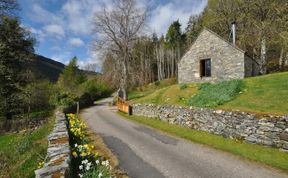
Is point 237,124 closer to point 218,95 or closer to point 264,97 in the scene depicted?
point 264,97

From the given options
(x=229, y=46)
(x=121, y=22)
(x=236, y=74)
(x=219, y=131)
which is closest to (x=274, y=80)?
(x=236, y=74)

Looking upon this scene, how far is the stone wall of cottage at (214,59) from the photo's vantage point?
1714 centimetres

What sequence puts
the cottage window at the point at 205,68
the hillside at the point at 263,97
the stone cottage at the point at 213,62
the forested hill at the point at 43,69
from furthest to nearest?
the forested hill at the point at 43,69 < the cottage window at the point at 205,68 < the stone cottage at the point at 213,62 < the hillside at the point at 263,97

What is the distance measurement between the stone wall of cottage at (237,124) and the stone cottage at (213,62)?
22.5ft

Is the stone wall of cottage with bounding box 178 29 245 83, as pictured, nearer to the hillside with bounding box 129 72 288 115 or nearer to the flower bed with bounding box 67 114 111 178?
the hillside with bounding box 129 72 288 115

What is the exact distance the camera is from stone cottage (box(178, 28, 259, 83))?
17133 mm

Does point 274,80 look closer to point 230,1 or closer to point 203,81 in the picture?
point 203,81

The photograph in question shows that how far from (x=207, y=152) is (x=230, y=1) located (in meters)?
29.0

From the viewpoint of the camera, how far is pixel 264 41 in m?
24.6

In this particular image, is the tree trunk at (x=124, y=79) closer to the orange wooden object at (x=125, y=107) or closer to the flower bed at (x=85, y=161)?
the orange wooden object at (x=125, y=107)

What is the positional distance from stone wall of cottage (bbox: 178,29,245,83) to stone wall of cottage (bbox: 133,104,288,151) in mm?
6811

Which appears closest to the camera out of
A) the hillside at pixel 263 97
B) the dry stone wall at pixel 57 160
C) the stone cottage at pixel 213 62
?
the dry stone wall at pixel 57 160

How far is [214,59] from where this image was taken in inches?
730

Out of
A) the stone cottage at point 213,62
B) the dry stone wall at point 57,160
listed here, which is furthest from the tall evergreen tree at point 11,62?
the dry stone wall at point 57,160
